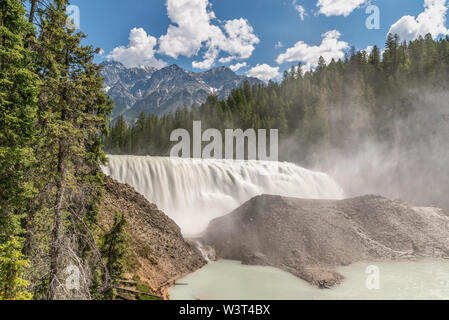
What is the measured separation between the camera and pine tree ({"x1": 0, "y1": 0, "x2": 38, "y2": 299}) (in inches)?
326

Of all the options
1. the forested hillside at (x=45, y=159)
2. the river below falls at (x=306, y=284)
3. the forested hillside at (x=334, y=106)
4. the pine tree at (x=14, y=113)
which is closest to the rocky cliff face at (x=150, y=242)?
the river below falls at (x=306, y=284)

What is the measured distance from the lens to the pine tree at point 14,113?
8.28 m

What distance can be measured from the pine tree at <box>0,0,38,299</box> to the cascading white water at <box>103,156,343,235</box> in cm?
1815

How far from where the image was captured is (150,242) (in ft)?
50.0

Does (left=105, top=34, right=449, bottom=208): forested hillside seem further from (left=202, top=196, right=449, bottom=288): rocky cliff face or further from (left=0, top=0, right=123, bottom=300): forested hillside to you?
(left=0, top=0, right=123, bottom=300): forested hillside

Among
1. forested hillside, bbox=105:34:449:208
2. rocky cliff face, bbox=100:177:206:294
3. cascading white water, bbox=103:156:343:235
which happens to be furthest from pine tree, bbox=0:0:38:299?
forested hillside, bbox=105:34:449:208

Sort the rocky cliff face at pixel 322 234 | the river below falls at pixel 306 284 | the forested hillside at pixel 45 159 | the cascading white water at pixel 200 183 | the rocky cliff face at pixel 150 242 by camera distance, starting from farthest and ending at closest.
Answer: the cascading white water at pixel 200 183 → the rocky cliff face at pixel 322 234 → the rocky cliff face at pixel 150 242 → the river below falls at pixel 306 284 → the forested hillside at pixel 45 159

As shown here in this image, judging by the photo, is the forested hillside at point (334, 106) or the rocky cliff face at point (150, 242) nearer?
the rocky cliff face at point (150, 242)

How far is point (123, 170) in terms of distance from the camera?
27.5m

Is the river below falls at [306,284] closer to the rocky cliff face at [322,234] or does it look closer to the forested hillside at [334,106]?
the rocky cliff face at [322,234]

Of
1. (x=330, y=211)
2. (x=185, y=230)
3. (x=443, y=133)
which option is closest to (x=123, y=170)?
(x=185, y=230)

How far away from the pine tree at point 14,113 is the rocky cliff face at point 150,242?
5.85 meters

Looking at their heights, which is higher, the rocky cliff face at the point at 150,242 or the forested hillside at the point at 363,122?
the forested hillside at the point at 363,122
